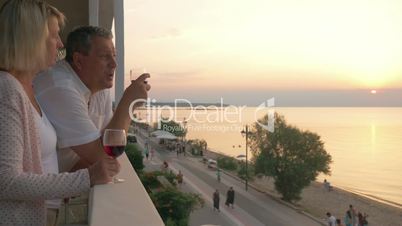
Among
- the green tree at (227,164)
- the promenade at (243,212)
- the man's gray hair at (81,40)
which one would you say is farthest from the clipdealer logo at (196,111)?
the green tree at (227,164)

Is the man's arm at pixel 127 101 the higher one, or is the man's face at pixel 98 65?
the man's face at pixel 98 65

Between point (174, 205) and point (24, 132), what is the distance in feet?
23.5

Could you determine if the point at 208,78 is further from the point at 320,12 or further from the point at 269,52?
the point at 320,12

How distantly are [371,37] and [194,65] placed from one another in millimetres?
39330

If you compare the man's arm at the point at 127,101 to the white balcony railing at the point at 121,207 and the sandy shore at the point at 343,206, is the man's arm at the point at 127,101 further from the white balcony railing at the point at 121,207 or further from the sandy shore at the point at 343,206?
the sandy shore at the point at 343,206

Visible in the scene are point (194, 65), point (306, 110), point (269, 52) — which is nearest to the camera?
point (194, 65)

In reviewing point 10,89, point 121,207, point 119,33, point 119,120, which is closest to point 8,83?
point 10,89

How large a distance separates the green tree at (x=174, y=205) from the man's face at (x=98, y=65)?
20.2 feet

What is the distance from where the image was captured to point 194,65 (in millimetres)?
47531

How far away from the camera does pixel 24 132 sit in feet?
2.93

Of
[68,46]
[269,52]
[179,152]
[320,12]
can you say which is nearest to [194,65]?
[179,152]

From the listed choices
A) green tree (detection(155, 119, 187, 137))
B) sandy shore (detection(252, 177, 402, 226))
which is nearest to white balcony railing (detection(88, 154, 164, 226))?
sandy shore (detection(252, 177, 402, 226))

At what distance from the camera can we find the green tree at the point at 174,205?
7650mm

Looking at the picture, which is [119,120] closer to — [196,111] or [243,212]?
[243,212]
